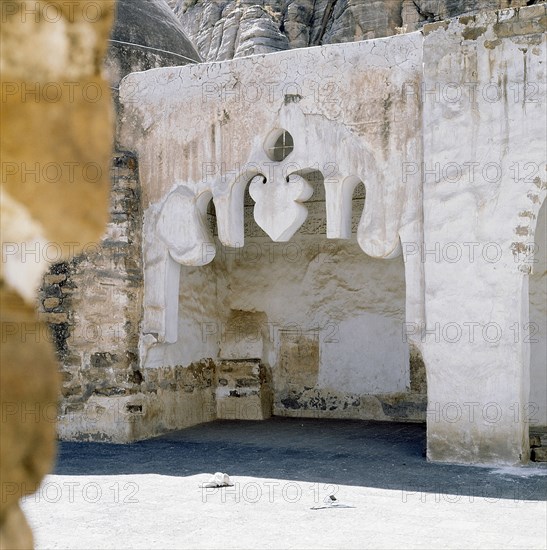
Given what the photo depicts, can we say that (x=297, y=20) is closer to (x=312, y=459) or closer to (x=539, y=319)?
(x=539, y=319)

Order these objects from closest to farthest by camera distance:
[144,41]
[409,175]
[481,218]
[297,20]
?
[481,218] → [409,175] → [144,41] → [297,20]

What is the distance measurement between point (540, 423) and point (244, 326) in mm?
3365

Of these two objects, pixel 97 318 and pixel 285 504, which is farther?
pixel 97 318

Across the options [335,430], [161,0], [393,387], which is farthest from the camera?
[161,0]

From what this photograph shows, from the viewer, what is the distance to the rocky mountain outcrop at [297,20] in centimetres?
2419

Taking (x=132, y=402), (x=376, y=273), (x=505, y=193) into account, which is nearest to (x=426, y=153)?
(x=505, y=193)

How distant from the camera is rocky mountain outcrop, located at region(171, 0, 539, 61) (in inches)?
952

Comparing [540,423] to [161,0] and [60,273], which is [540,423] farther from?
[161,0]

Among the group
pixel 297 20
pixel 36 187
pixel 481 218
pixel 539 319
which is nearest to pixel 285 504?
pixel 481 218

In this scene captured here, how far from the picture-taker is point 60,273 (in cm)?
765

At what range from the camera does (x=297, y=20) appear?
88.5ft

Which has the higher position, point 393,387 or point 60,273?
point 60,273

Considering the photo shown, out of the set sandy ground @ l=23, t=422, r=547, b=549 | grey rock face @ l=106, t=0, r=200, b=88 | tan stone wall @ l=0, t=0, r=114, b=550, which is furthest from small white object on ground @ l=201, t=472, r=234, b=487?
tan stone wall @ l=0, t=0, r=114, b=550

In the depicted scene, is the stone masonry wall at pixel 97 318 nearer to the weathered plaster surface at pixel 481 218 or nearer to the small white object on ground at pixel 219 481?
the small white object on ground at pixel 219 481
